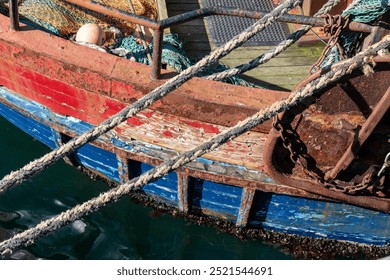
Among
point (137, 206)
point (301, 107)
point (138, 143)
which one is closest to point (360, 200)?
point (301, 107)

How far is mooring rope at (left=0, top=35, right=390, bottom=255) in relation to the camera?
9.32ft

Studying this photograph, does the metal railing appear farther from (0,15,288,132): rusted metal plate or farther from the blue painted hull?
the blue painted hull

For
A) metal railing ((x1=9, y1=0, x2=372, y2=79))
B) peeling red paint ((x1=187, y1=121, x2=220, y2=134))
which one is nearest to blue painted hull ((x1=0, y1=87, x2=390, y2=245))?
peeling red paint ((x1=187, y1=121, x2=220, y2=134))

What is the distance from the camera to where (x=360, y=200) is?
390 centimetres

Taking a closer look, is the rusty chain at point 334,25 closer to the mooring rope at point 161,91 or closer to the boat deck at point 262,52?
the mooring rope at point 161,91

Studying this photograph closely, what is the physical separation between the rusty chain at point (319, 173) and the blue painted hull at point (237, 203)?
1.28ft

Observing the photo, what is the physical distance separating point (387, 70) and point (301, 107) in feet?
1.92

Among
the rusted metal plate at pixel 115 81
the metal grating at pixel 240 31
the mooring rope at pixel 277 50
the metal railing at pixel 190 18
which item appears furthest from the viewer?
the metal grating at pixel 240 31

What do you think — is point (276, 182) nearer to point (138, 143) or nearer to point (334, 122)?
point (334, 122)

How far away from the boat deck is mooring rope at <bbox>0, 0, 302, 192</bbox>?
2.11 meters

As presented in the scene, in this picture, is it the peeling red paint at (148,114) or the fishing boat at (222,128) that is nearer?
the fishing boat at (222,128)

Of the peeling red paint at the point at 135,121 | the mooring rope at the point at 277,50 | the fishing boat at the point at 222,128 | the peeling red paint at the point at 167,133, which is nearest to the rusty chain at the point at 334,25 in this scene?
the fishing boat at the point at 222,128

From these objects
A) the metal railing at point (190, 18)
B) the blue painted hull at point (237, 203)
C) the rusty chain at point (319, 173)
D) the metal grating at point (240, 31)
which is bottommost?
the blue painted hull at point (237, 203)

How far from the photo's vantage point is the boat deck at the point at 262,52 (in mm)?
5164
